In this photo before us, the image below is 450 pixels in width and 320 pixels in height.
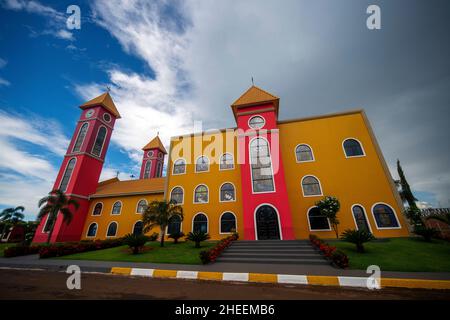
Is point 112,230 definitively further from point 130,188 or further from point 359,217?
point 359,217

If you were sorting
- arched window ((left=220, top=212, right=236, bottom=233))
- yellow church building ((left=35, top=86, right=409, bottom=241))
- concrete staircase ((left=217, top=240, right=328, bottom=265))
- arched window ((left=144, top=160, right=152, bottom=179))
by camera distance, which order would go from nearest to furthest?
concrete staircase ((left=217, top=240, right=328, bottom=265)) → yellow church building ((left=35, top=86, right=409, bottom=241)) → arched window ((left=220, top=212, right=236, bottom=233)) → arched window ((left=144, top=160, right=152, bottom=179))

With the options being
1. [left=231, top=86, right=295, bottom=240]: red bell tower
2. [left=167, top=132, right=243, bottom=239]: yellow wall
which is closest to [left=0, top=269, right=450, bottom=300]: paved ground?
[left=231, top=86, right=295, bottom=240]: red bell tower

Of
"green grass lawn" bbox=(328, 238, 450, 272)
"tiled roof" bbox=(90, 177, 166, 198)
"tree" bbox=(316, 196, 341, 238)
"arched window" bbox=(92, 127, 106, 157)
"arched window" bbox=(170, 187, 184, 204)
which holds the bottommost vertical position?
"green grass lawn" bbox=(328, 238, 450, 272)

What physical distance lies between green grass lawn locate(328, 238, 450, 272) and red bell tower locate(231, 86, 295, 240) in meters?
4.42

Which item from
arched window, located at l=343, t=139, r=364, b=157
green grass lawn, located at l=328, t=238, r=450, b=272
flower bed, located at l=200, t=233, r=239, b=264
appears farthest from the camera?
arched window, located at l=343, t=139, r=364, b=157

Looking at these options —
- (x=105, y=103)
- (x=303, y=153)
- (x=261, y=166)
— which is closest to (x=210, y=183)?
(x=261, y=166)

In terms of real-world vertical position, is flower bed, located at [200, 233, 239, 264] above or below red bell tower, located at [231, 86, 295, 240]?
below

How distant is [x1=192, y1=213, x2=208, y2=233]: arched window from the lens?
1479cm

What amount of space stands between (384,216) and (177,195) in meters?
16.3

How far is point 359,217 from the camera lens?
480 inches

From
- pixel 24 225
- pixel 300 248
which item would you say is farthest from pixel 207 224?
pixel 24 225

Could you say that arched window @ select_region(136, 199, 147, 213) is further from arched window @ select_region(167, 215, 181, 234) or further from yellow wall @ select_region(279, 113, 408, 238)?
yellow wall @ select_region(279, 113, 408, 238)

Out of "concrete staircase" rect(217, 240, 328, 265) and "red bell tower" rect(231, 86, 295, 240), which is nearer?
"concrete staircase" rect(217, 240, 328, 265)
